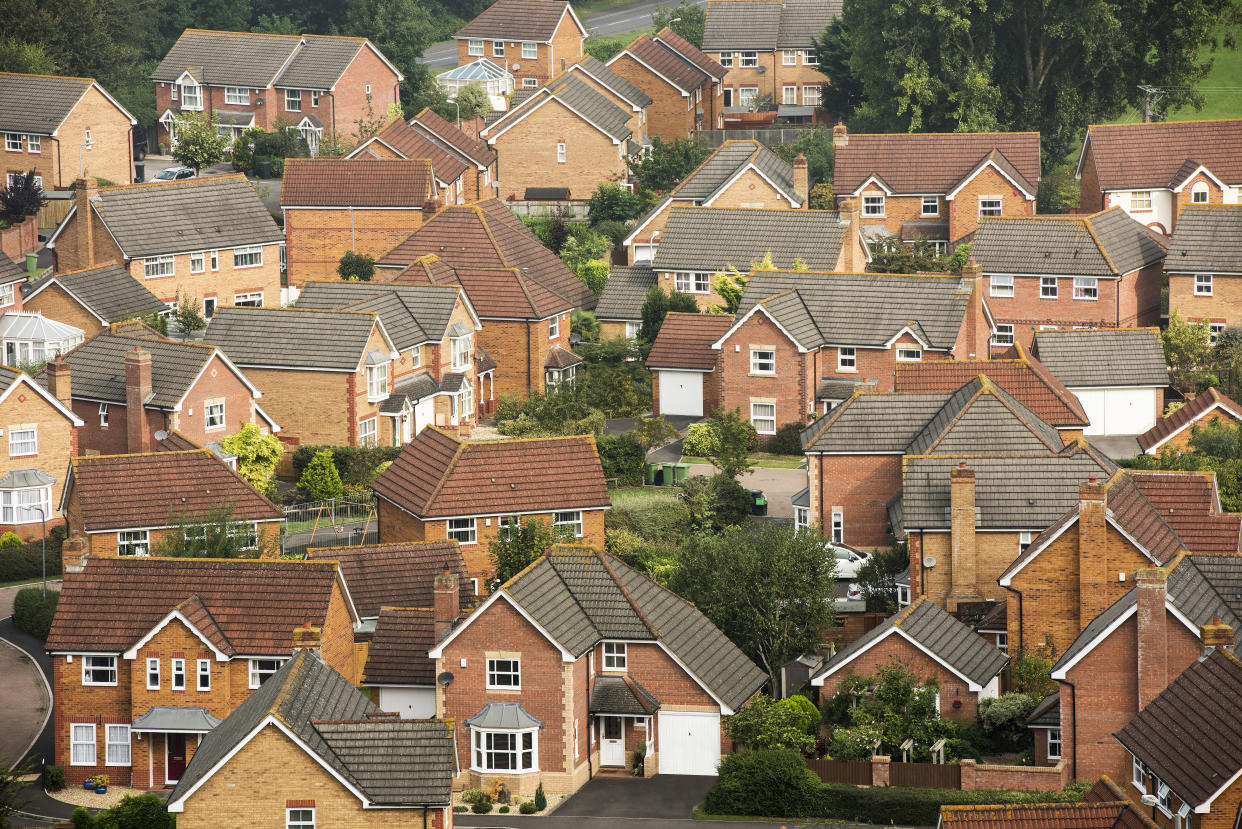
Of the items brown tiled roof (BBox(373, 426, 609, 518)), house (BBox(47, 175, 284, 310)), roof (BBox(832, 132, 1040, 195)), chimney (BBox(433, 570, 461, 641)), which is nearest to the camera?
chimney (BBox(433, 570, 461, 641))

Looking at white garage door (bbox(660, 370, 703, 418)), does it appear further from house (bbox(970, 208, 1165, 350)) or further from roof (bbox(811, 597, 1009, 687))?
roof (bbox(811, 597, 1009, 687))

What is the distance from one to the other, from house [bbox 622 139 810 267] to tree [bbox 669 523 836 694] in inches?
1600

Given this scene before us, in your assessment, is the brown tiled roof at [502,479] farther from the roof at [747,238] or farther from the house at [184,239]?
the house at [184,239]

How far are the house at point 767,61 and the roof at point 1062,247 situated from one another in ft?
134

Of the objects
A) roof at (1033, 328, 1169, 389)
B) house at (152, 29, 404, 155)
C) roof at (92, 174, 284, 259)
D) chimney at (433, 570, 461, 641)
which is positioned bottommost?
chimney at (433, 570, 461, 641)

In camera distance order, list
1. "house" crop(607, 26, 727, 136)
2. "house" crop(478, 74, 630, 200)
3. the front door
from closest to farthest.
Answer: the front door < "house" crop(478, 74, 630, 200) < "house" crop(607, 26, 727, 136)

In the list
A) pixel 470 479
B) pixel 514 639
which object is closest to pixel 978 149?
pixel 470 479

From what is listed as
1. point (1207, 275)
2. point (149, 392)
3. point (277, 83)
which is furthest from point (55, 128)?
point (1207, 275)

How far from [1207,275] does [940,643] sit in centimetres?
3988

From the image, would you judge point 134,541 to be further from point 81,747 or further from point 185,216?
point 185,216

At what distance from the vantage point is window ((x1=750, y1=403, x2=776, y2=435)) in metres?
90.3

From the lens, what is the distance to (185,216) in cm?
10438

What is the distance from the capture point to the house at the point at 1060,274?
98.6 metres

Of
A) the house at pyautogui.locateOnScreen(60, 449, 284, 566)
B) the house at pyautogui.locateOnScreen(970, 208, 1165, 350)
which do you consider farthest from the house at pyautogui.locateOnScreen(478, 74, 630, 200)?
the house at pyautogui.locateOnScreen(60, 449, 284, 566)
